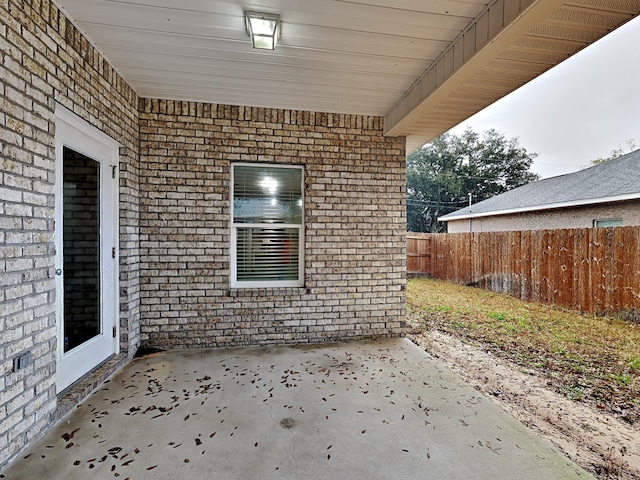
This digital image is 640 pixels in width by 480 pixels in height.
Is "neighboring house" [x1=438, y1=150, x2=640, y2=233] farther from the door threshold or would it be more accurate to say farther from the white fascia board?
the door threshold

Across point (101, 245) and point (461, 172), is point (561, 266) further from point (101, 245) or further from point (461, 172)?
point (461, 172)

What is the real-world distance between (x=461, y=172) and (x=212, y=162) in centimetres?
2238

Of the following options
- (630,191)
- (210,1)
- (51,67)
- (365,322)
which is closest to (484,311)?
(365,322)

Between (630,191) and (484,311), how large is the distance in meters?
4.24

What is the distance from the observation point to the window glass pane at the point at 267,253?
4.13 meters

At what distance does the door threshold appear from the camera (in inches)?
93.9

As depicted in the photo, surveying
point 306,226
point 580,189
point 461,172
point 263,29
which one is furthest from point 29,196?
point 461,172

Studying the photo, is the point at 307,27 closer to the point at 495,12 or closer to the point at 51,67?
the point at 495,12

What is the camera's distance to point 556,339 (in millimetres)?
4680

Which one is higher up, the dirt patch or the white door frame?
the white door frame

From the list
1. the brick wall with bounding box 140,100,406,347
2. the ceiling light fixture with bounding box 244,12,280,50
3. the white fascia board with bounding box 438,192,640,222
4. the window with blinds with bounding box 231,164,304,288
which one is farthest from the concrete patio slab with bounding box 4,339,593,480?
the white fascia board with bounding box 438,192,640,222

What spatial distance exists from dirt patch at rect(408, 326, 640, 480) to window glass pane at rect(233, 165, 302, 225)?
2.54 m

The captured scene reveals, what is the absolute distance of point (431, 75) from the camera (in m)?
3.01

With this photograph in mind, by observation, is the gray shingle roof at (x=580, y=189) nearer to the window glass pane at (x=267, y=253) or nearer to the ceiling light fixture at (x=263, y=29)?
the window glass pane at (x=267, y=253)
